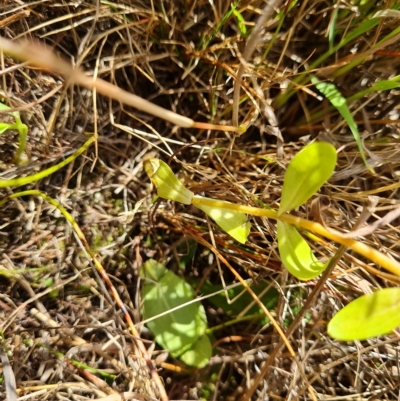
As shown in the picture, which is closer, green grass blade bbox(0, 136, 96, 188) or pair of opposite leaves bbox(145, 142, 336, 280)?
pair of opposite leaves bbox(145, 142, 336, 280)

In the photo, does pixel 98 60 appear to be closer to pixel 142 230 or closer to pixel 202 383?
pixel 142 230

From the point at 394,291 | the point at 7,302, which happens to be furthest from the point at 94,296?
the point at 394,291

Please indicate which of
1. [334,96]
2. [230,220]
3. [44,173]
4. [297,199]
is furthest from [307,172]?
[44,173]

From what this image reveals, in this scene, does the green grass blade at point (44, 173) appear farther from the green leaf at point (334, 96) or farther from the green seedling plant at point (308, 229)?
the green leaf at point (334, 96)

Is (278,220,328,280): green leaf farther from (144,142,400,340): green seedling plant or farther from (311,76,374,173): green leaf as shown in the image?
(311,76,374,173): green leaf

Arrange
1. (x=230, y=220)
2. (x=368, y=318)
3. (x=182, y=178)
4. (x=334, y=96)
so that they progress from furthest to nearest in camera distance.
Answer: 1. (x=182, y=178)
2. (x=334, y=96)
3. (x=230, y=220)
4. (x=368, y=318)

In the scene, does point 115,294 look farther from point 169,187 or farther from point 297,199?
point 297,199

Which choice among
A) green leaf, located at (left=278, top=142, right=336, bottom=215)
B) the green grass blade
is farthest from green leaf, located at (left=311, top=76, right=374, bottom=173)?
the green grass blade
